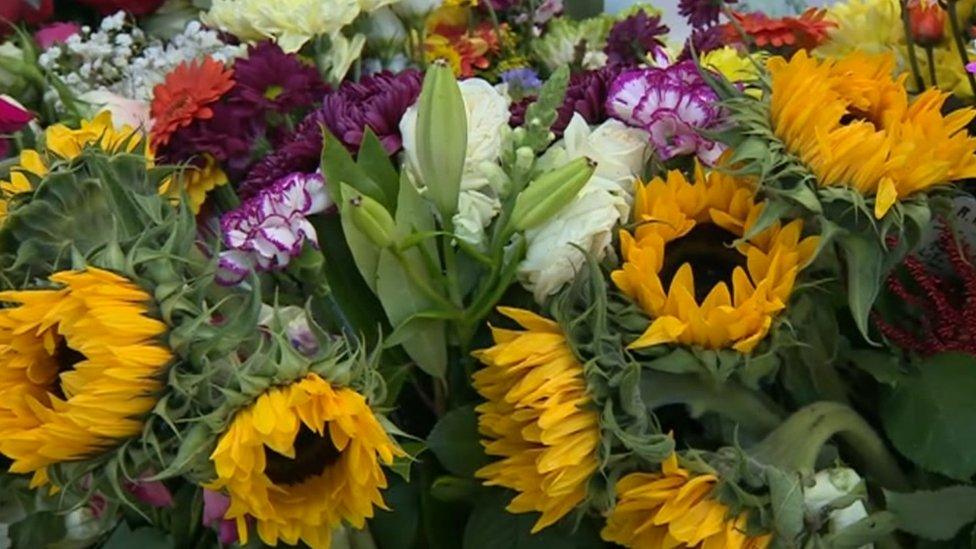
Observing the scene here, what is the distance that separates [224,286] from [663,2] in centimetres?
90

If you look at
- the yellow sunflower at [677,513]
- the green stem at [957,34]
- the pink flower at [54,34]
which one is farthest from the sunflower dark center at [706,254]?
the pink flower at [54,34]

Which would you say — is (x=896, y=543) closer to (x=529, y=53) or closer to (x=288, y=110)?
(x=288, y=110)

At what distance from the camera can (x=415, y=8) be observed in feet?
2.54

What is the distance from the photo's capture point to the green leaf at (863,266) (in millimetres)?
476

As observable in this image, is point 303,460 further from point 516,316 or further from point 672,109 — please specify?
point 672,109

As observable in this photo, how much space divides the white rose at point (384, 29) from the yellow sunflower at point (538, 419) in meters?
0.36

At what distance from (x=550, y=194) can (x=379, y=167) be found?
10 centimetres

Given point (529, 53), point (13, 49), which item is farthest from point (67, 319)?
point (529, 53)

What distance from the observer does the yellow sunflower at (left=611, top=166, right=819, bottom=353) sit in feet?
1.52

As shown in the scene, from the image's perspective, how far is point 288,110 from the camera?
67 centimetres

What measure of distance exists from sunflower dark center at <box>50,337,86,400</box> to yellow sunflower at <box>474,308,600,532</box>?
164mm

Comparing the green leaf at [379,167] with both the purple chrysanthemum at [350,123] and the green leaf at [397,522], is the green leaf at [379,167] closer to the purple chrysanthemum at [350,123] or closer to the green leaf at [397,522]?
the purple chrysanthemum at [350,123]

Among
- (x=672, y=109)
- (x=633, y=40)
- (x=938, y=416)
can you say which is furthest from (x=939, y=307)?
(x=633, y=40)

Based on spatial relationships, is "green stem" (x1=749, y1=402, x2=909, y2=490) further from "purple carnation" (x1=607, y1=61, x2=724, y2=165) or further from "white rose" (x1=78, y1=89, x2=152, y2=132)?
"white rose" (x1=78, y1=89, x2=152, y2=132)
